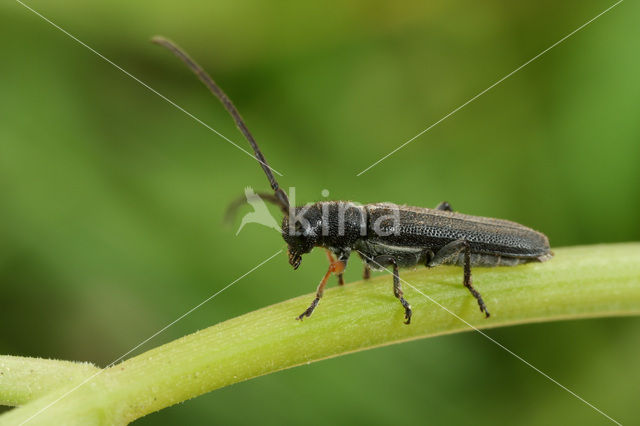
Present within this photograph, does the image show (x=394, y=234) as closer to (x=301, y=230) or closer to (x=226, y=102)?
(x=301, y=230)

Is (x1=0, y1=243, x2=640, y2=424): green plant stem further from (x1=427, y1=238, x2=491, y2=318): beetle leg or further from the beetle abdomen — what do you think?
the beetle abdomen

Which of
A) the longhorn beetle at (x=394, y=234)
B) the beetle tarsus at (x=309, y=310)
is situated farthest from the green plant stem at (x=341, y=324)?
the longhorn beetle at (x=394, y=234)

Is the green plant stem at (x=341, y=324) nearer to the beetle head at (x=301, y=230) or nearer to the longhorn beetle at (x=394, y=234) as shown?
the longhorn beetle at (x=394, y=234)

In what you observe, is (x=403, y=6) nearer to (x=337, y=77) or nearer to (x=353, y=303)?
(x=337, y=77)

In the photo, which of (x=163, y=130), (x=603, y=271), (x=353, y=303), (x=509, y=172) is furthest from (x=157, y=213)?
(x=603, y=271)

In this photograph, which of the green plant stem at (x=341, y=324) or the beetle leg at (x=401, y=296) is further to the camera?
the beetle leg at (x=401, y=296)
